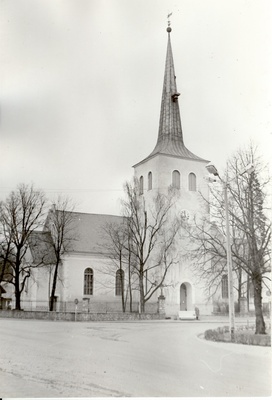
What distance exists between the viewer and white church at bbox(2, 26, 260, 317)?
36.5 meters

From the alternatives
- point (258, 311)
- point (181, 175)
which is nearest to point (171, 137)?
point (181, 175)

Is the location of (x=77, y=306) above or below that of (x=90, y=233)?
below

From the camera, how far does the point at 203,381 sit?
335 inches

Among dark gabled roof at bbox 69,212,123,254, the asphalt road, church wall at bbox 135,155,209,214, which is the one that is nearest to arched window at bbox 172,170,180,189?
church wall at bbox 135,155,209,214

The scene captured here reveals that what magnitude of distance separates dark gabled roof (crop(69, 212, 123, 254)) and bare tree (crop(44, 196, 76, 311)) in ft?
1.89

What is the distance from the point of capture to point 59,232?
111ft

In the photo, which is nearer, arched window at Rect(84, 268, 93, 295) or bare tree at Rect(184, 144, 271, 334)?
bare tree at Rect(184, 144, 271, 334)

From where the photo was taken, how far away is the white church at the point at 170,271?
36531mm

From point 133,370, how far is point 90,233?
109ft

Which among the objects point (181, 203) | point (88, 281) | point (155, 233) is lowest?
point (88, 281)

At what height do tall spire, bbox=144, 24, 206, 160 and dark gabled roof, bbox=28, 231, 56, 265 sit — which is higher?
tall spire, bbox=144, 24, 206, 160

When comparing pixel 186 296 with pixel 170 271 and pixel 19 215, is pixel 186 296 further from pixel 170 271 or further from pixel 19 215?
pixel 19 215

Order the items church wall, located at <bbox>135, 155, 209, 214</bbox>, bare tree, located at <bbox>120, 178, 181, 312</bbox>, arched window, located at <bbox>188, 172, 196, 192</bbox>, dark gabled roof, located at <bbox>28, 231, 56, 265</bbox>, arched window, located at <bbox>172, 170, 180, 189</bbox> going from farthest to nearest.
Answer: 1. dark gabled roof, located at <bbox>28, 231, 56, 265</bbox>
2. arched window, located at <bbox>188, 172, 196, 192</bbox>
3. arched window, located at <bbox>172, 170, 180, 189</bbox>
4. church wall, located at <bbox>135, 155, 209, 214</bbox>
5. bare tree, located at <bbox>120, 178, 181, 312</bbox>

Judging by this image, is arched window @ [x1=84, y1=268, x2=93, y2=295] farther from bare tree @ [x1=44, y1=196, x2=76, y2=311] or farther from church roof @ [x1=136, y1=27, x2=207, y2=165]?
church roof @ [x1=136, y1=27, x2=207, y2=165]
